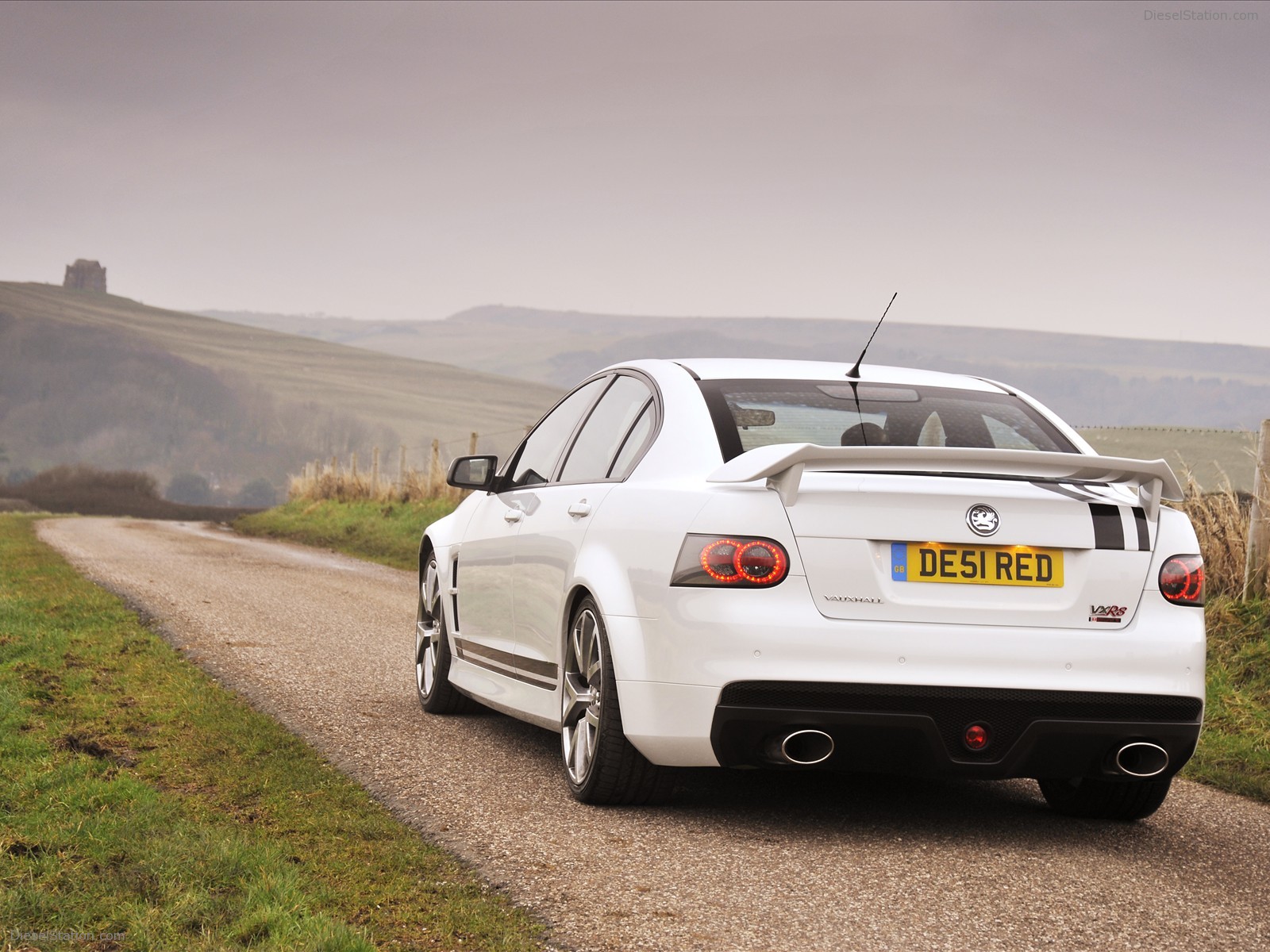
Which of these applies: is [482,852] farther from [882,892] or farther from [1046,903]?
[1046,903]

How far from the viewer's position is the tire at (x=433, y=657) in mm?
7523

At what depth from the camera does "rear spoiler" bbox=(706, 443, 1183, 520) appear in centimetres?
476

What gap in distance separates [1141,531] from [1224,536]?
5.74m

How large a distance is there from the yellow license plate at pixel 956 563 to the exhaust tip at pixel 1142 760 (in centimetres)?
74

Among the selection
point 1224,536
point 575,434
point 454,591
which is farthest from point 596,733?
point 1224,536

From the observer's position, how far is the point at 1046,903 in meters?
4.30

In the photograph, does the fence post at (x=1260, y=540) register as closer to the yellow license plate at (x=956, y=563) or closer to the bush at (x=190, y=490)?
the yellow license plate at (x=956, y=563)

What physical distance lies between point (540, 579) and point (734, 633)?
1.45 meters

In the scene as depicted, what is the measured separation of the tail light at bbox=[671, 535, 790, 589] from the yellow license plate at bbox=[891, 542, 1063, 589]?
0.38 metres

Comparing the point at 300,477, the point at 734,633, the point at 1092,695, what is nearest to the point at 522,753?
the point at 734,633

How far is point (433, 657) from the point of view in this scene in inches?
303

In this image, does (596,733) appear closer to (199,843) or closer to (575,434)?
(199,843)

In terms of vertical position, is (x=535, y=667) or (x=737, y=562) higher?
(x=737, y=562)

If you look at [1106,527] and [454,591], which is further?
[454,591]
